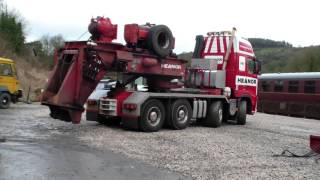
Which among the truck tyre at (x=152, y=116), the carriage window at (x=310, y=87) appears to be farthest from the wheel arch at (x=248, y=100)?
the carriage window at (x=310, y=87)

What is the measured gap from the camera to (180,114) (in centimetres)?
1655

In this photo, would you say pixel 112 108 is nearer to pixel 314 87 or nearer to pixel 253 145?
pixel 253 145

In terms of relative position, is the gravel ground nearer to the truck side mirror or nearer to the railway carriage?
the truck side mirror

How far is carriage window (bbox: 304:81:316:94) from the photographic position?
28.4 meters

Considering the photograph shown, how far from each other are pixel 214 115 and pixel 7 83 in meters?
11.8

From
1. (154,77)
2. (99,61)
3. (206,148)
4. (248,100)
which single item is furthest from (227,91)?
(206,148)

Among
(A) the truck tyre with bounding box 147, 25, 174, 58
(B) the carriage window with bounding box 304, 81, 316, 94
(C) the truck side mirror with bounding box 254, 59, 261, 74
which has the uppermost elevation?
(A) the truck tyre with bounding box 147, 25, 174, 58

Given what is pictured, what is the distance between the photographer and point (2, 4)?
5412 cm

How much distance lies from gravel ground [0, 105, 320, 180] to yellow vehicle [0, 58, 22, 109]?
7.55 m

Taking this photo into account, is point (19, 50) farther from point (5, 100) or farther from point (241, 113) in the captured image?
point (241, 113)

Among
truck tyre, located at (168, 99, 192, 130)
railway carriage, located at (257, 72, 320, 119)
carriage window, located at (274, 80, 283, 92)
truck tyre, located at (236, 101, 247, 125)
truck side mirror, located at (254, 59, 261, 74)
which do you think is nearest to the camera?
truck tyre, located at (168, 99, 192, 130)

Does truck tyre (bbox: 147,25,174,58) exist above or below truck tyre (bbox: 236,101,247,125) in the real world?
above

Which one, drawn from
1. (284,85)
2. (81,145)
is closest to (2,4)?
(284,85)

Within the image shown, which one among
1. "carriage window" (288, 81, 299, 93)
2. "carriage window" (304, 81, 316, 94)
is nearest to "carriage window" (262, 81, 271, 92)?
"carriage window" (288, 81, 299, 93)
